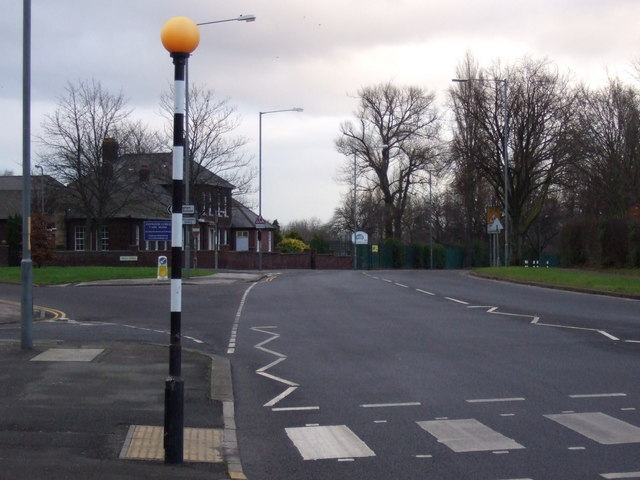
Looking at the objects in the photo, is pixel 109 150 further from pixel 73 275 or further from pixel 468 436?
pixel 468 436

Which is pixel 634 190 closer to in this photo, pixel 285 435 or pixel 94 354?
pixel 94 354

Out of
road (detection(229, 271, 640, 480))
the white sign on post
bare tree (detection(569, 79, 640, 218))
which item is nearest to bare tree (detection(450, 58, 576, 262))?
bare tree (detection(569, 79, 640, 218))

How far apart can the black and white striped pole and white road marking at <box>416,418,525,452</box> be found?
252 cm

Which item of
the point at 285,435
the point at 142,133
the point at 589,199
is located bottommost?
the point at 285,435

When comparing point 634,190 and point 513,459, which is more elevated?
point 634,190

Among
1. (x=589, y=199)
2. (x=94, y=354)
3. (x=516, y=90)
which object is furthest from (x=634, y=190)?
(x=94, y=354)

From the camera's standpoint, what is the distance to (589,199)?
163 feet

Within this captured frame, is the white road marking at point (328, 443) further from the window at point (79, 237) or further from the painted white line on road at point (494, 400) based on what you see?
the window at point (79, 237)

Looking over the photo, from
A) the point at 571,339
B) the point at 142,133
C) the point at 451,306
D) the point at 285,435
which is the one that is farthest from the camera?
the point at 142,133

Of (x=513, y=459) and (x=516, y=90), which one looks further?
(x=516, y=90)

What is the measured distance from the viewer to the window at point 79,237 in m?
69.6

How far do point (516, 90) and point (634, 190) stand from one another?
350 inches

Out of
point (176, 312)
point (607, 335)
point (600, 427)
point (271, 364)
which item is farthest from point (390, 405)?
point (607, 335)

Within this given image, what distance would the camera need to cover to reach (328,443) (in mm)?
8094
